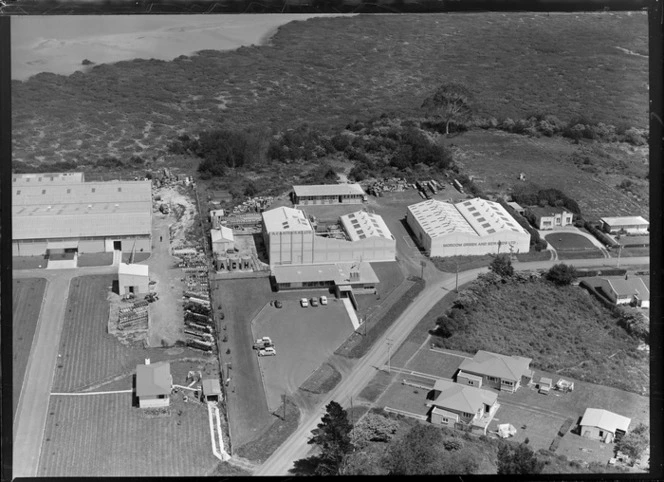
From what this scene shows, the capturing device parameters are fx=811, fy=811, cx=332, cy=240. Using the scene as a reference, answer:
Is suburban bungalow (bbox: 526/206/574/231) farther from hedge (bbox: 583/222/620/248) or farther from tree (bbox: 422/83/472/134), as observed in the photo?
tree (bbox: 422/83/472/134)

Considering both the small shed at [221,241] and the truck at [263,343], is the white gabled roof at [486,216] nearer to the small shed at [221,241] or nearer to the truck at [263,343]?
the small shed at [221,241]

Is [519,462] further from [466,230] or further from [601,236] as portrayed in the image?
[601,236]

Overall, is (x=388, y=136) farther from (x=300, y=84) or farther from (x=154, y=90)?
(x=154, y=90)

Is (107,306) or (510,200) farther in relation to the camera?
(510,200)

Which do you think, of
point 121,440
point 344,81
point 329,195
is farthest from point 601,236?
point 344,81

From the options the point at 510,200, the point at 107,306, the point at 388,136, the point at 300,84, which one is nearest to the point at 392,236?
the point at 510,200

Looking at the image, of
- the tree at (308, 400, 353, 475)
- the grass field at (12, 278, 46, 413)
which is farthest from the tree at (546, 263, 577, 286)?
the grass field at (12, 278, 46, 413)

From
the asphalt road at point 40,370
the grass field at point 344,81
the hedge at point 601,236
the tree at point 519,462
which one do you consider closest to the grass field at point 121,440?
the asphalt road at point 40,370
